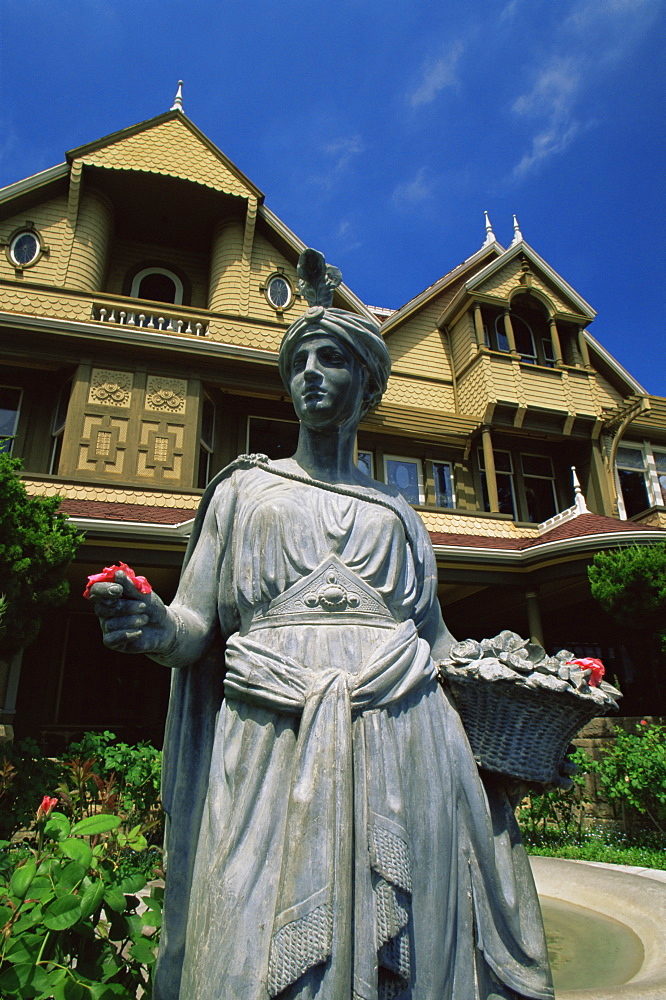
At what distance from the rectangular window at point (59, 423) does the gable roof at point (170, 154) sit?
16.5 ft

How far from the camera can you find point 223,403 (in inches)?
576

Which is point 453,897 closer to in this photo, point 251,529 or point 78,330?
point 251,529

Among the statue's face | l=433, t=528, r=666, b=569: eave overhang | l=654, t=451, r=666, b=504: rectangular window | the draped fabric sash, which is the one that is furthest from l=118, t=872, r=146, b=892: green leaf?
l=654, t=451, r=666, b=504: rectangular window

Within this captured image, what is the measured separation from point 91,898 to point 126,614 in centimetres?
138

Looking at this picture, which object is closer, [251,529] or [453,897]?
[453,897]

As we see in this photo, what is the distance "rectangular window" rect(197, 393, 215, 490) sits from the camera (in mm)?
14023

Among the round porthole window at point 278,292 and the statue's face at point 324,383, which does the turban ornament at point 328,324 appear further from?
the round porthole window at point 278,292

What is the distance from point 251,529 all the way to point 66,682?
11779mm

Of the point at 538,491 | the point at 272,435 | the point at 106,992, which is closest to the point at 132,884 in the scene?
the point at 106,992

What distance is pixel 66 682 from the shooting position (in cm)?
1229

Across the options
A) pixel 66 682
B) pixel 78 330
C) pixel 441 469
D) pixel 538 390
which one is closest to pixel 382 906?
pixel 66 682

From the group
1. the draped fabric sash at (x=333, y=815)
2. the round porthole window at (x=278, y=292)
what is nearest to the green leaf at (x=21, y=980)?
the draped fabric sash at (x=333, y=815)

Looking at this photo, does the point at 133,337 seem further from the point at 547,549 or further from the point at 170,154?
the point at 547,549

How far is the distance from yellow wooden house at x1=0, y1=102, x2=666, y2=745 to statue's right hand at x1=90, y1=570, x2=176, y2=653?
856 centimetres
